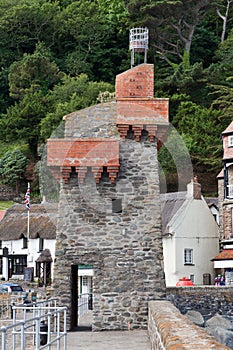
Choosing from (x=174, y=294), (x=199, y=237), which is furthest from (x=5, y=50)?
(x=174, y=294)

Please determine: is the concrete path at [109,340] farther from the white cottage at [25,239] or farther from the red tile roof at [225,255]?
the white cottage at [25,239]

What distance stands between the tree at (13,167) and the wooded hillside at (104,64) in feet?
0.49

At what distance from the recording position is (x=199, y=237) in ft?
152

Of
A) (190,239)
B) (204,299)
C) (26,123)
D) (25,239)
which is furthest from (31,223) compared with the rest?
(204,299)

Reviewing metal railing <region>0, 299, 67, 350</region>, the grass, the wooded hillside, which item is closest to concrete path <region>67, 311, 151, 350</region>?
metal railing <region>0, 299, 67, 350</region>

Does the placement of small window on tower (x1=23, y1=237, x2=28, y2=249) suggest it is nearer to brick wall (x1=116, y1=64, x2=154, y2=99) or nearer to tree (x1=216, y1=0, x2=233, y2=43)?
brick wall (x1=116, y1=64, x2=154, y2=99)

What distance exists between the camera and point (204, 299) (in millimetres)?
25156

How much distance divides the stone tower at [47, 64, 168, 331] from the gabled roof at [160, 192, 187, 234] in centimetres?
2303

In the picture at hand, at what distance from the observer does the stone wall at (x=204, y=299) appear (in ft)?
79.6

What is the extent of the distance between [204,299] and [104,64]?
6913 cm

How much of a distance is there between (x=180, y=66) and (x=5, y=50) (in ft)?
89.9

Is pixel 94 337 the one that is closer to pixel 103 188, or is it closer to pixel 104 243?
pixel 104 243

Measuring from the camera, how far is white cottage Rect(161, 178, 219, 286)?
45188 mm

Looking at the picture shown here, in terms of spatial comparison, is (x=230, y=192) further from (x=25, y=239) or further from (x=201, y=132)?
(x=201, y=132)
